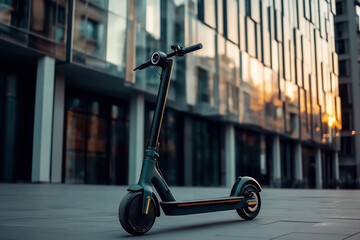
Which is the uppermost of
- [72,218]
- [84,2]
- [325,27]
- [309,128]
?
[325,27]

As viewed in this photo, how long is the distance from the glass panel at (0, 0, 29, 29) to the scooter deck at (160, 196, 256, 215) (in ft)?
46.1

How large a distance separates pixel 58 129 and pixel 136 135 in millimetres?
4459

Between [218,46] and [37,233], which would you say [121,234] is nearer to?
[37,233]

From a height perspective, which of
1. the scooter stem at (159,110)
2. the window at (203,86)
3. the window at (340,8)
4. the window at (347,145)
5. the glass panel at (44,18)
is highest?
the window at (340,8)

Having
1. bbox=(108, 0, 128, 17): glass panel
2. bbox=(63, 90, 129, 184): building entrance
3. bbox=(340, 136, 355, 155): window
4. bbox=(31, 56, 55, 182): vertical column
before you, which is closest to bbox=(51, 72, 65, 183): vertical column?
bbox=(63, 90, 129, 184): building entrance

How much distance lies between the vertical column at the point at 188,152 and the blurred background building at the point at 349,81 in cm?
3597

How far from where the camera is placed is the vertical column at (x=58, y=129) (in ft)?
64.5

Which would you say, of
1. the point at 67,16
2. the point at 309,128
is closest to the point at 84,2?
the point at 67,16

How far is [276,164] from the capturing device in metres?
38.9

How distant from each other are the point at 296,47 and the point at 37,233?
40.7 m

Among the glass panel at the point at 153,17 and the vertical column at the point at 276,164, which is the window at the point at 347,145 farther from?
the glass panel at the point at 153,17

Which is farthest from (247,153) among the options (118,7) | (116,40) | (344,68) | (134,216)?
(134,216)

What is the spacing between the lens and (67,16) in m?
18.5

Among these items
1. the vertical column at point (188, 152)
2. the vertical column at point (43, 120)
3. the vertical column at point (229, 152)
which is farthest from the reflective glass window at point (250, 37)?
the vertical column at point (43, 120)
